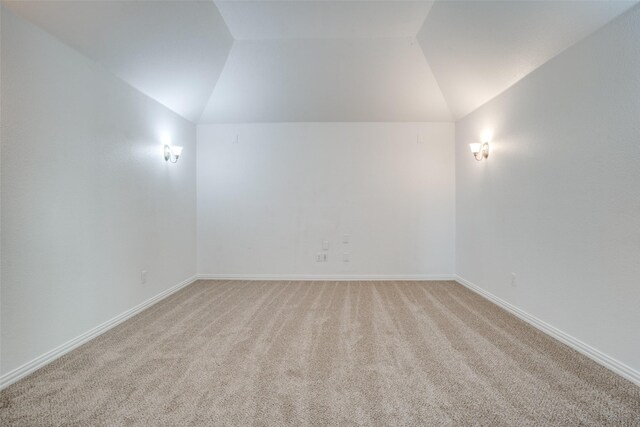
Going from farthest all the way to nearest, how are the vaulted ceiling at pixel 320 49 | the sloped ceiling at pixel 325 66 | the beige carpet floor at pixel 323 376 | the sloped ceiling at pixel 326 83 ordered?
the sloped ceiling at pixel 326 83 < the sloped ceiling at pixel 325 66 < the vaulted ceiling at pixel 320 49 < the beige carpet floor at pixel 323 376

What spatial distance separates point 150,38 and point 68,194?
155 centimetres

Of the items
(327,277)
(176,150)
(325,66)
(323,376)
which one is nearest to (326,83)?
(325,66)

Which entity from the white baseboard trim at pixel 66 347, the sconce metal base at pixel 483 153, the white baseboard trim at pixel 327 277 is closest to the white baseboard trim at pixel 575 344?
the white baseboard trim at pixel 327 277

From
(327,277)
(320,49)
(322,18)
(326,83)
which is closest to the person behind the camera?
(322,18)

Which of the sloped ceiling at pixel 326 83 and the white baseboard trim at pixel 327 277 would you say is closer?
the sloped ceiling at pixel 326 83

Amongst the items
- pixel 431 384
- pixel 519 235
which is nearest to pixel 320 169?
pixel 519 235

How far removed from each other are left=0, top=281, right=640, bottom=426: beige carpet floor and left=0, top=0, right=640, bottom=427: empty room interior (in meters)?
0.02

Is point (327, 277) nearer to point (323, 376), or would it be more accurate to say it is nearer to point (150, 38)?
point (323, 376)

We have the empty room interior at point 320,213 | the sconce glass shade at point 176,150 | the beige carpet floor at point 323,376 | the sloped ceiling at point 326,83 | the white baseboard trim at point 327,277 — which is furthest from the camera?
the white baseboard trim at point 327,277

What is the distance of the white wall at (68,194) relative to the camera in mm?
2037

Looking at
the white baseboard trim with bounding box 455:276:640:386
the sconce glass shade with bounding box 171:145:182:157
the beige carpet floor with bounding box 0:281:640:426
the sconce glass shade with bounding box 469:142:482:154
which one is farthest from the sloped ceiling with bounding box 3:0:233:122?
the white baseboard trim with bounding box 455:276:640:386

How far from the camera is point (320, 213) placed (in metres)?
4.85

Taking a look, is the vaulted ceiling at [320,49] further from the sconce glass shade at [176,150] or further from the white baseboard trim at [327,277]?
the white baseboard trim at [327,277]

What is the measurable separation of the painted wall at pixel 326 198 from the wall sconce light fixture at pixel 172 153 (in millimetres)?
770
